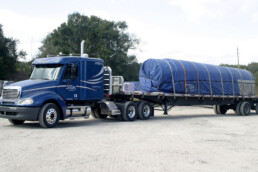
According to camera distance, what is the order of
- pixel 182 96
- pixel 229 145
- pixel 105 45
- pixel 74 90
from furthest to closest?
pixel 105 45 → pixel 182 96 → pixel 74 90 → pixel 229 145

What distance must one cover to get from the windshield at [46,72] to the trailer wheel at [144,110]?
17.1 ft

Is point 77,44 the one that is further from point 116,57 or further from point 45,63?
point 45,63

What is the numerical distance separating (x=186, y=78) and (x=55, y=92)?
875 centimetres

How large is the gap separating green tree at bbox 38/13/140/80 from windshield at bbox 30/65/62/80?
33622mm

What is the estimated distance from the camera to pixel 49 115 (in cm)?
1177

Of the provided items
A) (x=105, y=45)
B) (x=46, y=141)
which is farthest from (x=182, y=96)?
(x=105, y=45)

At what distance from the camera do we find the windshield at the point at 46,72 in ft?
41.3

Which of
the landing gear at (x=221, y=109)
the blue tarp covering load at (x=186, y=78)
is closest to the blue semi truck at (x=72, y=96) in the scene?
the blue tarp covering load at (x=186, y=78)

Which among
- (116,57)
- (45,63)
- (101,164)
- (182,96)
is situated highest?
(116,57)

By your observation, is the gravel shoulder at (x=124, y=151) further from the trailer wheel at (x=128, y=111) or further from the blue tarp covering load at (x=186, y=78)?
the blue tarp covering load at (x=186, y=78)

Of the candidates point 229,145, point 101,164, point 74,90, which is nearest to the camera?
point 101,164

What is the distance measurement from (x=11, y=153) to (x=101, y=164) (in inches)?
91.5

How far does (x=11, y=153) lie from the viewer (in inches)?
280

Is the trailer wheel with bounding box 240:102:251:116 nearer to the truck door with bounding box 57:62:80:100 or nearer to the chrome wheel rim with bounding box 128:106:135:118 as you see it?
the chrome wheel rim with bounding box 128:106:135:118
